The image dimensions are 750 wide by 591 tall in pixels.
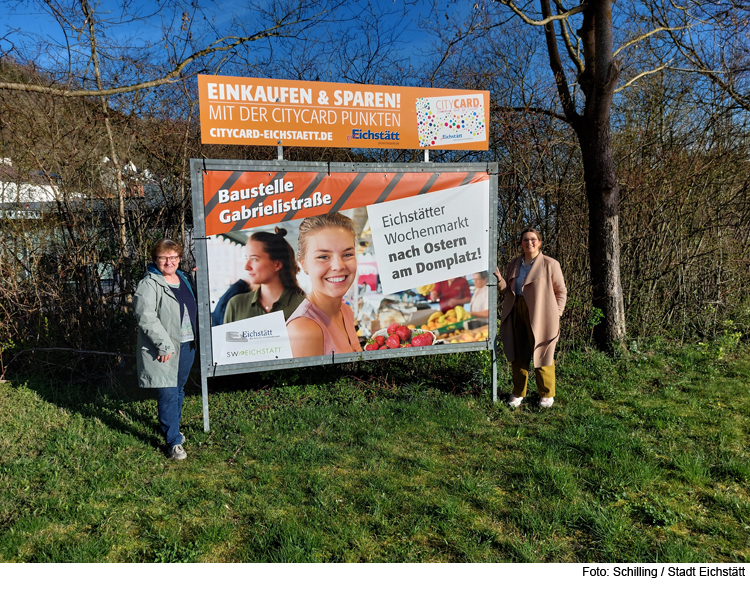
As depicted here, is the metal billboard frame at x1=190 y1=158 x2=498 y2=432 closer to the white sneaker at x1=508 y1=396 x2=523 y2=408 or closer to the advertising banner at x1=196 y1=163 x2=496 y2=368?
the advertising banner at x1=196 y1=163 x2=496 y2=368

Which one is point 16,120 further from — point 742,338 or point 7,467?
point 742,338

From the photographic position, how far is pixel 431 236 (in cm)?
516

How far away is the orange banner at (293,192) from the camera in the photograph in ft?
14.6

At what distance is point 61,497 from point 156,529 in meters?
0.93

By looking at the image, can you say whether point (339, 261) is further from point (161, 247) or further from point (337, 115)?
point (161, 247)

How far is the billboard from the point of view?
4547mm

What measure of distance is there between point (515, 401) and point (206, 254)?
11.6 feet

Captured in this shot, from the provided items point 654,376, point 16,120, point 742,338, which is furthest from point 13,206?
point 742,338

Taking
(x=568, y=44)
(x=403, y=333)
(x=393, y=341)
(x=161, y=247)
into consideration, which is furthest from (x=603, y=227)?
(x=161, y=247)

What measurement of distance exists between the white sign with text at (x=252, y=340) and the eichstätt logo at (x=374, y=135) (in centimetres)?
191

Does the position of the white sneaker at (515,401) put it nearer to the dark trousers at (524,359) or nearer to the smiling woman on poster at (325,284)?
the dark trousers at (524,359)

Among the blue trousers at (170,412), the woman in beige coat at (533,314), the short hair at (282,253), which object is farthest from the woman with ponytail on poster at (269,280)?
the woman in beige coat at (533,314)

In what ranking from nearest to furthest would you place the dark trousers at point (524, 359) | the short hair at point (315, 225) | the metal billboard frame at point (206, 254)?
the metal billboard frame at point (206, 254) < the short hair at point (315, 225) < the dark trousers at point (524, 359)

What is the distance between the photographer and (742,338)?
→ 7668 millimetres
